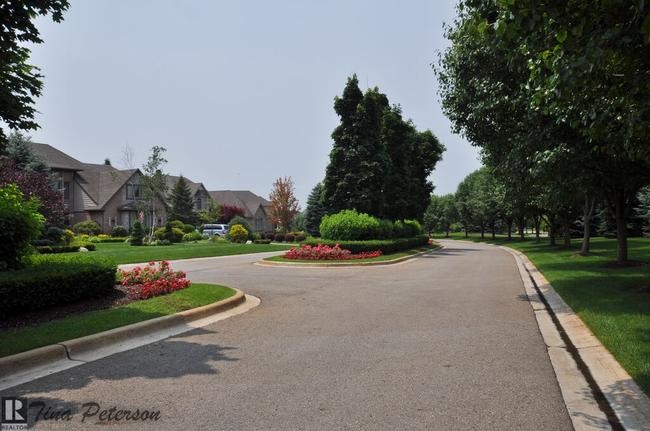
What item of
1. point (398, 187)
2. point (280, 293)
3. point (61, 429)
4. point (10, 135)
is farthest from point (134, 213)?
point (61, 429)

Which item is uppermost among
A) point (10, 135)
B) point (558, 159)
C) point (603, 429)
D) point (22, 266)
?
point (10, 135)

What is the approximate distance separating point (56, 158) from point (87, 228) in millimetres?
8731

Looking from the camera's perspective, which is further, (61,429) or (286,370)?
(286,370)

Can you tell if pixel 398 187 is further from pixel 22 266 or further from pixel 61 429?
pixel 61 429

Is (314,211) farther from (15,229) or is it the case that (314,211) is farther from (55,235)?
(15,229)

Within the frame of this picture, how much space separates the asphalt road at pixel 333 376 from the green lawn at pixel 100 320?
85cm

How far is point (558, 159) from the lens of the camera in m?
12.7

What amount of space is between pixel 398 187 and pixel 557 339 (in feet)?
105

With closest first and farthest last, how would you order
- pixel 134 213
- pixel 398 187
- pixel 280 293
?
1. pixel 280 293
2. pixel 398 187
3. pixel 134 213

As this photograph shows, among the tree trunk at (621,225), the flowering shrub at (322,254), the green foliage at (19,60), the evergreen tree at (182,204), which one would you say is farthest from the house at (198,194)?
the green foliage at (19,60)

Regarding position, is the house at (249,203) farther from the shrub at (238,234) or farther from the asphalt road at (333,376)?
the asphalt road at (333,376)

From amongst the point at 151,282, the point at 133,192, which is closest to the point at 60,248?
the point at 151,282

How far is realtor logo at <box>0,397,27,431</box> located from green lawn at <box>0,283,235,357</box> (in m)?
1.30

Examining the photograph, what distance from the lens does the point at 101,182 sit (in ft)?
181
